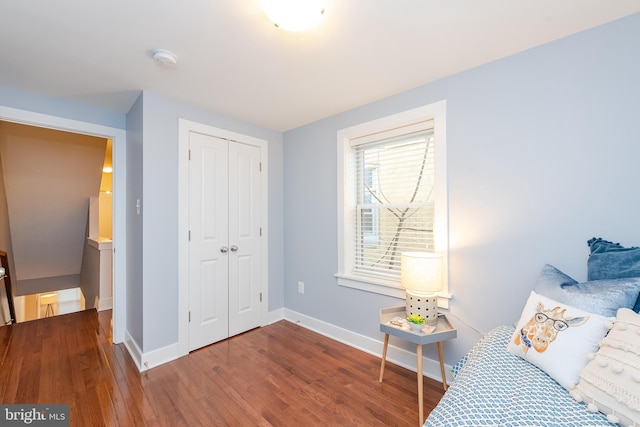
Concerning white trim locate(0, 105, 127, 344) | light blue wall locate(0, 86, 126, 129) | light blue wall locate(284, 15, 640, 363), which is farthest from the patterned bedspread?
light blue wall locate(0, 86, 126, 129)

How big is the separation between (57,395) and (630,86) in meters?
4.01

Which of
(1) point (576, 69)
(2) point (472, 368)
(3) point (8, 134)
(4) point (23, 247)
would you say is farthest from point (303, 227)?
(4) point (23, 247)

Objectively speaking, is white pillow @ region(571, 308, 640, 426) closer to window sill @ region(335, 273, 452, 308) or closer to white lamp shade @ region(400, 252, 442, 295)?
white lamp shade @ region(400, 252, 442, 295)

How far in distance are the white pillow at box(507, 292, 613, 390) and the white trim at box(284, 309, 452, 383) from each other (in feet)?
3.23

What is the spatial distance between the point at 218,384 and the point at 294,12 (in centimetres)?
249

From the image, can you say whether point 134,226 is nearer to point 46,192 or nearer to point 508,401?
point 46,192

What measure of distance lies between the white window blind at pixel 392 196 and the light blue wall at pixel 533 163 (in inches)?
9.3

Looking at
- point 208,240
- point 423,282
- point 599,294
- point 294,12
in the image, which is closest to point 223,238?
point 208,240

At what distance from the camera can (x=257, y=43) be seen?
1682 mm

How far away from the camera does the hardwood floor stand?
1735mm

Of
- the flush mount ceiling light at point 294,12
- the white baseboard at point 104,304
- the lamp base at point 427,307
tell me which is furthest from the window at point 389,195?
the white baseboard at point 104,304

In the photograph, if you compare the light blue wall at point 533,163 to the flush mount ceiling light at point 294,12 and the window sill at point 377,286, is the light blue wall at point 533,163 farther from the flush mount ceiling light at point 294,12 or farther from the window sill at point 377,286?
the flush mount ceiling light at point 294,12

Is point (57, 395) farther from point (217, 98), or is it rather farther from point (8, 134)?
point (8, 134)

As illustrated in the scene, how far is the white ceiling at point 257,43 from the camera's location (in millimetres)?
1418
